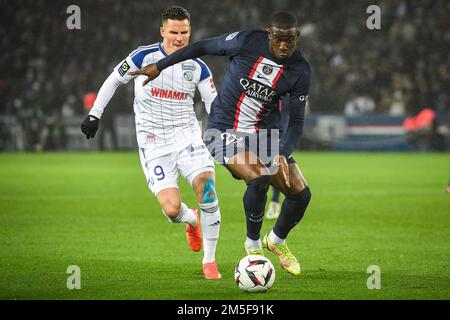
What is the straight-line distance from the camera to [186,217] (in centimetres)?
796

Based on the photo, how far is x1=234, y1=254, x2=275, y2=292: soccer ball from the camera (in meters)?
6.53

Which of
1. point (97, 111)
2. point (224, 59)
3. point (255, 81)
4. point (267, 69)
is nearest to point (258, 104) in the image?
point (255, 81)

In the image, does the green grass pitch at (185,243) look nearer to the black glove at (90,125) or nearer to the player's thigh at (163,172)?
the player's thigh at (163,172)

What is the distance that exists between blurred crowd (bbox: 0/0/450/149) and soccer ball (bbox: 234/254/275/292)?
821 inches

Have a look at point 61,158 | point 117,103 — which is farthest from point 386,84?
point 61,158

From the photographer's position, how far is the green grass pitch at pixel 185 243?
6.77 m

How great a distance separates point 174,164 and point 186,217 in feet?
1.57

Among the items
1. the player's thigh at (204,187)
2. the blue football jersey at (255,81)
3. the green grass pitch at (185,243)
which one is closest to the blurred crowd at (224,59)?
the green grass pitch at (185,243)

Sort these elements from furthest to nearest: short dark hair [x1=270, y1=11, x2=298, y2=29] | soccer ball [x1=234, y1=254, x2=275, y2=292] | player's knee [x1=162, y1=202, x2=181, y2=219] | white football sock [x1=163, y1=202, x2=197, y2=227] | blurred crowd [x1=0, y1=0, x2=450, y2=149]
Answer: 1. blurred crowd [x1=0, y1=0, x2=450, y2=149]
2. white football sock [x1=163, y1=202, x2=197, y2=227]
3. player's knee [x1=162, y1=202, x2=181, y2=219]
4. short dark hair [x1=270, y1=11, x2=298, y2=29]
5. soccer ball [x1=234, y1=254, x2=275, y2=292]

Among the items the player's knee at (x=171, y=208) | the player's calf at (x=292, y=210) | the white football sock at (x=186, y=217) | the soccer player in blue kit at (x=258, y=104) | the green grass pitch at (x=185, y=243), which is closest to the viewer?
the green grass pitch at (x=185, y=243)

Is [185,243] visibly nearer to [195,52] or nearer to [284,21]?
[195,52]

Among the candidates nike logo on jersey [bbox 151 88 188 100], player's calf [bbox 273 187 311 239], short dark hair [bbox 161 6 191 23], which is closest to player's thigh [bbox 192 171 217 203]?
player's calf [bbox 273 187 311 239]

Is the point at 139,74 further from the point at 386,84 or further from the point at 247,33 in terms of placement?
the point at 386,84

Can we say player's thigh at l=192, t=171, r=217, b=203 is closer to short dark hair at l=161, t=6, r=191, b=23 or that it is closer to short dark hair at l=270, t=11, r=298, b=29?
short dark hair at l=161, t=6, r=191, b=23
